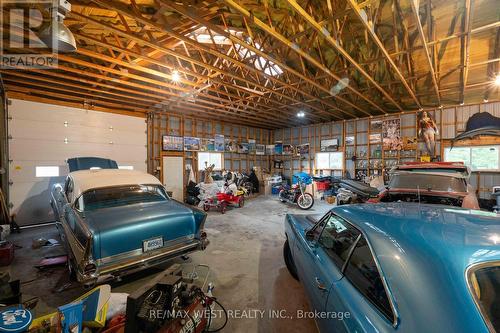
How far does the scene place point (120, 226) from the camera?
279 centimetres

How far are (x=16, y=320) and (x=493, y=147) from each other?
12.4 metres

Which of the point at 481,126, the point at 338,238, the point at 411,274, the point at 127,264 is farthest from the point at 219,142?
the point at 411,274

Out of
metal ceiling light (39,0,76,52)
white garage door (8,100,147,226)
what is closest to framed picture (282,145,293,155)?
white garage door (8,100,147,226)

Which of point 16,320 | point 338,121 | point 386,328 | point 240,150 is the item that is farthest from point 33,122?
point 338,121

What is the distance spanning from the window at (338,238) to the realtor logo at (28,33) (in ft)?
13.6

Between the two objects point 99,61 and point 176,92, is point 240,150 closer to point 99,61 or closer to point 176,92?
point 176,92

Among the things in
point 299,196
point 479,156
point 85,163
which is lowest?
point 299,196

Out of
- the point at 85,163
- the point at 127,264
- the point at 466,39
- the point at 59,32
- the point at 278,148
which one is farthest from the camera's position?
the point at 278,148

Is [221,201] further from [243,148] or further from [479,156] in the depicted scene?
[479,156]

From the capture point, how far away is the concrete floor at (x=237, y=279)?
2523mm

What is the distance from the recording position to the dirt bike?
318 inches

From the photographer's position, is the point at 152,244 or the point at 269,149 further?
the point at 269,149

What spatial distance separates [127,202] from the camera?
Answer: 12.1 feet

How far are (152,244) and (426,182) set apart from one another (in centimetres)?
527
